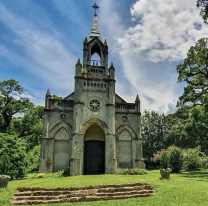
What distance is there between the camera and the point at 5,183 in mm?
11828

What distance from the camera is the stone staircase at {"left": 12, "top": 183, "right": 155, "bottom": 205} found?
10.0 metres

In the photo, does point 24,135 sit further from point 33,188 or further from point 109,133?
point 33,188

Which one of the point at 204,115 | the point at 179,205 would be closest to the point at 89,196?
the point at 179,205

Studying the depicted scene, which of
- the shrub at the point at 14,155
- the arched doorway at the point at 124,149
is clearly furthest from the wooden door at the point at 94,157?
the shrub at the point at 14,155

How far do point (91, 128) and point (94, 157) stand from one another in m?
3.10

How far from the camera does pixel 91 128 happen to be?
22.0 metres

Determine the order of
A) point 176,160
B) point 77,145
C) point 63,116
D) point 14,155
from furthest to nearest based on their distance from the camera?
point 176,160 → point 63,116 → point 77,145 → point 14,155

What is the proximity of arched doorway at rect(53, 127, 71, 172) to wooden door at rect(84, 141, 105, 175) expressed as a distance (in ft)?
6.32

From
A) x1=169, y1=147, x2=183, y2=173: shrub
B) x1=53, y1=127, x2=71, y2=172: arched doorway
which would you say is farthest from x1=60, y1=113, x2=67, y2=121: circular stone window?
x1=169, y1=147, x2=183, y2=173: shrub

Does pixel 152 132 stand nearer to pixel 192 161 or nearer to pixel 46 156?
pixel 192 161

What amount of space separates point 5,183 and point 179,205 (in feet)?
31.7

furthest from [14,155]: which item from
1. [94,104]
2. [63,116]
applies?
[94,104]

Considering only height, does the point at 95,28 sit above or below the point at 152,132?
above

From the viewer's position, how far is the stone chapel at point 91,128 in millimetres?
19938
